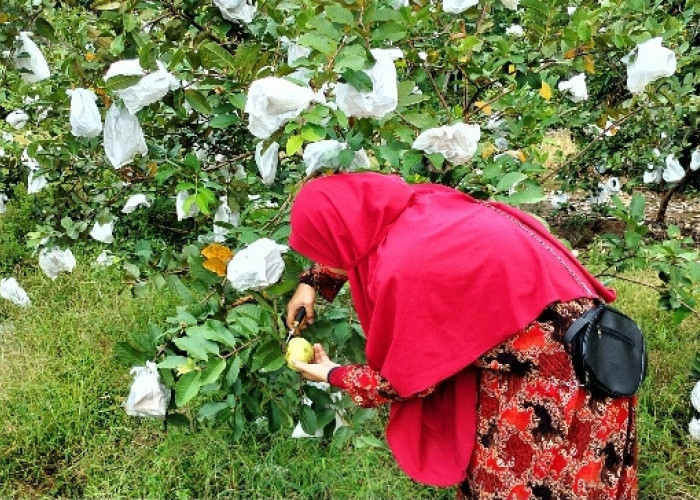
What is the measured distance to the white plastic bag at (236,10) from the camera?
1922 mm

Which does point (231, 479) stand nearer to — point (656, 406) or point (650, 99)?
point (656, 406)

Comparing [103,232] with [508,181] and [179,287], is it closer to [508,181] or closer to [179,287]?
[179,287]

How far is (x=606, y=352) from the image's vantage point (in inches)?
53.7

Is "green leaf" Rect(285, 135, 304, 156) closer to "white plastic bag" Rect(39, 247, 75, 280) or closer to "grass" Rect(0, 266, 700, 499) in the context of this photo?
"grass" Rect(0, 266, 700, 499)

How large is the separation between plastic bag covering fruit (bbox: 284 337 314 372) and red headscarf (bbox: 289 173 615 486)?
156 millimetres

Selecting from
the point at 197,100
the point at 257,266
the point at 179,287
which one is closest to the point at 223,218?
the point at 179,287

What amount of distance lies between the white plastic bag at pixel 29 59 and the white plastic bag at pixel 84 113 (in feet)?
0.60

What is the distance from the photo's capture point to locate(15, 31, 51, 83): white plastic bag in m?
1.80

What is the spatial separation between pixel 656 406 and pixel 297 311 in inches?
69.4

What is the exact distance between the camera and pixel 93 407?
9.17 feet

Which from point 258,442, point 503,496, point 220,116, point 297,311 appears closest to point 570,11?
point 220,116

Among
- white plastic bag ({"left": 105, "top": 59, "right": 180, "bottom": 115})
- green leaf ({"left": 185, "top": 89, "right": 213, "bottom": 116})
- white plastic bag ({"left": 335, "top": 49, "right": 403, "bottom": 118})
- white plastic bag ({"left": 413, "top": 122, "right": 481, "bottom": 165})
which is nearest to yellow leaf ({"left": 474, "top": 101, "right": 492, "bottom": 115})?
white plastic bag ({"left": 413, "top": 122, "right": 481, "bottom": 165})

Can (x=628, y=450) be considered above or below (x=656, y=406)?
above

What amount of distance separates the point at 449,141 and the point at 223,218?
3.06ft
